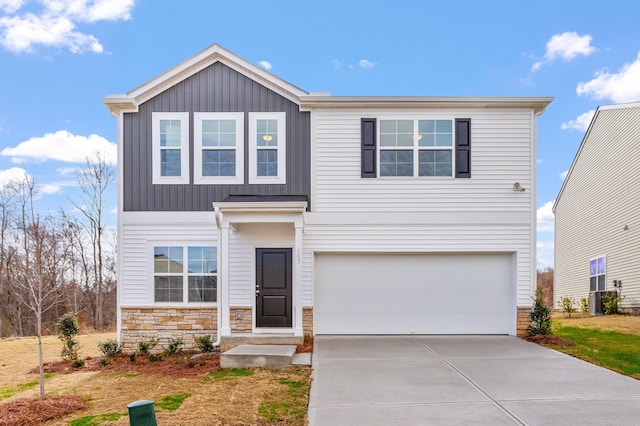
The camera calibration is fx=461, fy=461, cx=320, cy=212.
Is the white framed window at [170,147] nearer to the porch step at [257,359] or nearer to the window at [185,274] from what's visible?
the window at [185,274]

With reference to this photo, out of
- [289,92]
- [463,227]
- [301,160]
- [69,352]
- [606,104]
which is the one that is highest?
[606,104]

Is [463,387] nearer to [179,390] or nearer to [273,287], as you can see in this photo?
[179,390]

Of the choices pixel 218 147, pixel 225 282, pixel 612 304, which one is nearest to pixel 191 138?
pixel 218 147

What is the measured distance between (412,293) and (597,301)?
10754 millimetres

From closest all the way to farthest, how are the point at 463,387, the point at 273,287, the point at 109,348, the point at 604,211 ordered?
the point at 463,387
the point at 109,348
the point at 273,287
the point at 604,211

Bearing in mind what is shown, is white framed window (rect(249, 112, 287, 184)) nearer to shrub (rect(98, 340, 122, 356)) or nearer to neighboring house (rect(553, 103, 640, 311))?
shrub (rect(98, 340, 122, 356))

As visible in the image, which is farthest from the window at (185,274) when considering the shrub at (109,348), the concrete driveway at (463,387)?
the concrete driveway at (463,387)

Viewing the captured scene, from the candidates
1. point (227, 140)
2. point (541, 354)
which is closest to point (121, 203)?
point (227, 140)

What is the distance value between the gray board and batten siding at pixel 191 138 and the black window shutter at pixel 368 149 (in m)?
1.28

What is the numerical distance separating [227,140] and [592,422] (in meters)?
8.81

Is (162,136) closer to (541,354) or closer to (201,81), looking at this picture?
(201,81)

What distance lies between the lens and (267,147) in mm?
10875

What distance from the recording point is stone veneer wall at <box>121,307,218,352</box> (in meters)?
10.6

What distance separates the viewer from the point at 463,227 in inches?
428
